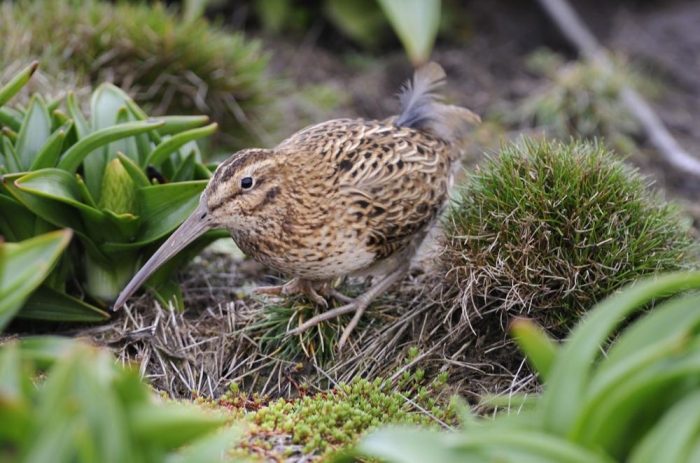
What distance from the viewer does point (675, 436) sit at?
2461mm

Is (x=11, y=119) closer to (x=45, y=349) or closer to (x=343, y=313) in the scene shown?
(x=343, y=313)

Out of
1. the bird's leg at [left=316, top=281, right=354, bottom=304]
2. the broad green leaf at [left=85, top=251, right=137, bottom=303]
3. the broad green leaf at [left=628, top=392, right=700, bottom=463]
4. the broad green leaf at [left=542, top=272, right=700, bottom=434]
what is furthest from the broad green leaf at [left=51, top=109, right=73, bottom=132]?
the broad green leaf at [left=628, top=392, right=700, bottom=463]

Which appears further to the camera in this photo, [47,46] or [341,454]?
[47,46]

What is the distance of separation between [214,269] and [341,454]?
2559mm

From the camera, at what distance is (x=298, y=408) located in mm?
3988

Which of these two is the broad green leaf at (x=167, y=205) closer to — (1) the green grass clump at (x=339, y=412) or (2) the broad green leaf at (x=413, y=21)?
(1) the green grass clump at (x=339, y=412)

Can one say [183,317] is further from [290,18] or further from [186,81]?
[290,18]

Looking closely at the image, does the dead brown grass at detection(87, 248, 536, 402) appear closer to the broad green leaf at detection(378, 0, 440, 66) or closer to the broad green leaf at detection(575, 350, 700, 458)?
the broad green leaf at detection(575, 350, 700, 458)

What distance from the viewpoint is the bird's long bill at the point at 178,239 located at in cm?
421

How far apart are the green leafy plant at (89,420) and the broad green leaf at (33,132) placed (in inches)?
87.6

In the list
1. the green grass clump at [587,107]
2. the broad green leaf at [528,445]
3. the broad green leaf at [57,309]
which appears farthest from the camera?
the green grass clump at [587,107]

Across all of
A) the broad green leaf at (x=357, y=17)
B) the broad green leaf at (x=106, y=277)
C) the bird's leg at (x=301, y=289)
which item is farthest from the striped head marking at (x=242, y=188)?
the broad green leaf at (x=357, y=17)

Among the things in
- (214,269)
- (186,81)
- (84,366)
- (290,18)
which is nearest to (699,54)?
(290,18)

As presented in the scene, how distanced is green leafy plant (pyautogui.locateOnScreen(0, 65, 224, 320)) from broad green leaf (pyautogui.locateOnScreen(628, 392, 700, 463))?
2556 mm
